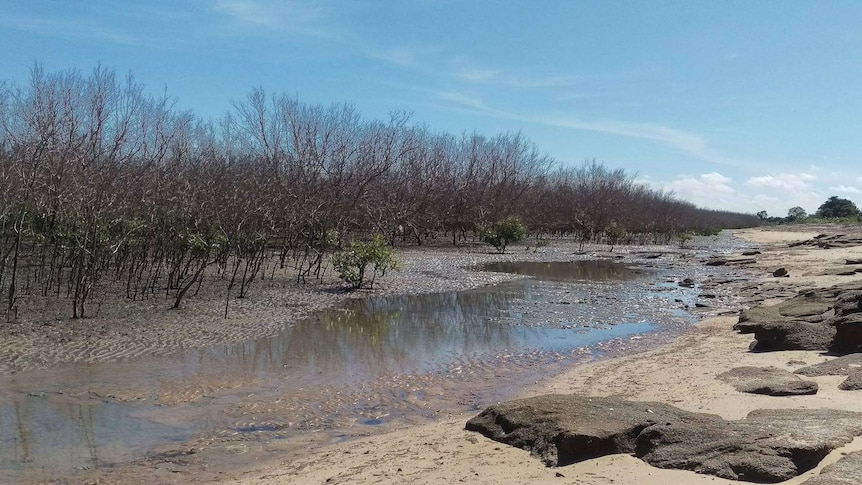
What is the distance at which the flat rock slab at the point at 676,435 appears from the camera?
454 cm

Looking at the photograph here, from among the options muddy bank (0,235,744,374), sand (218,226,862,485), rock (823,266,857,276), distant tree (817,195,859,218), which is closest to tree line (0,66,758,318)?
muddy bank (0,235,744,374)

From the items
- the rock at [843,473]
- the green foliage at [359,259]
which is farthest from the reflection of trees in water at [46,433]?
the green foliage at [359,259]

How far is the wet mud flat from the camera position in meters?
6.35

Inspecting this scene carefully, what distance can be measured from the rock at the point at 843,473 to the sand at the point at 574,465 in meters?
0.15

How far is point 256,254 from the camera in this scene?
59.0ft

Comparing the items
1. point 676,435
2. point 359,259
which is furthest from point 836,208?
point 676,435

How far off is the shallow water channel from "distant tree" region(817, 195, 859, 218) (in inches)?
3703

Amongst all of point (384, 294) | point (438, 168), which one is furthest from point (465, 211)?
point (384, 294)

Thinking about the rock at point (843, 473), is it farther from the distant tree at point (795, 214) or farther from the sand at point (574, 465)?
the distant tree at point (795, 214)

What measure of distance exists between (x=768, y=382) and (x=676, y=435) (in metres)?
2.79

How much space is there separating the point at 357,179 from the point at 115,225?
1586cm

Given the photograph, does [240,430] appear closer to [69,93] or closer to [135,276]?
[135,276]

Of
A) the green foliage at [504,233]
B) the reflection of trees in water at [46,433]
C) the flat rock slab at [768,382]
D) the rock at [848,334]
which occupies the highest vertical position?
the green foliage at [504,233]

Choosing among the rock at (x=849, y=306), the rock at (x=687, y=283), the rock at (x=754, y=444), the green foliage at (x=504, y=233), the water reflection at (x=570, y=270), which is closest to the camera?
the rock at (x=754, y=444)
